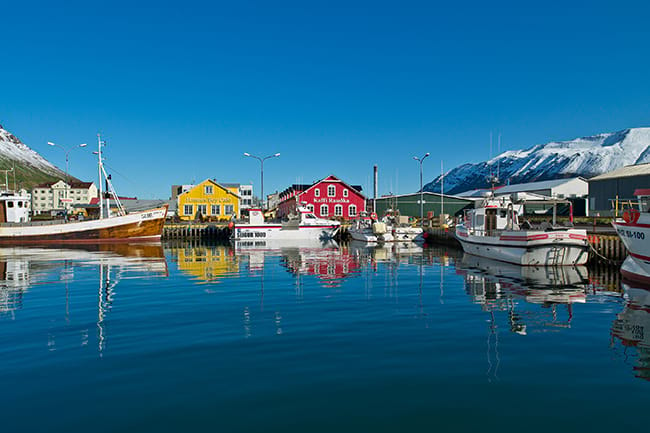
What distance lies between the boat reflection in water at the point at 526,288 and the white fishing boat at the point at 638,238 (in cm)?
186

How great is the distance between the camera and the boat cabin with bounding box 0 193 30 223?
52.2m

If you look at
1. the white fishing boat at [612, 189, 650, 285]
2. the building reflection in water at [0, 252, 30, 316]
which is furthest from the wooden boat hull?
the white fishing boat at [612, 189, 650, 285]

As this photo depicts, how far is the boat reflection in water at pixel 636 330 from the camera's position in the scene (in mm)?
8516

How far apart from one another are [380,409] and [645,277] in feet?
54.8

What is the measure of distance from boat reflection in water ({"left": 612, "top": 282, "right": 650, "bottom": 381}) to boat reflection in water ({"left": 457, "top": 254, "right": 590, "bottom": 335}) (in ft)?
3.91

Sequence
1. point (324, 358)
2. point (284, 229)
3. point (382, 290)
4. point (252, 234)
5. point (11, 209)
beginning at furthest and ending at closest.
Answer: point (284, 229), point (252, 234), point (11, 209), point (382, 290), point (324, 358)

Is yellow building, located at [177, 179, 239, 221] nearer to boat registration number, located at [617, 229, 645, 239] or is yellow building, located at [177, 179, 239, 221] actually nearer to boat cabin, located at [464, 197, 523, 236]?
boat cabin, located at [464, 197, 523, 236]

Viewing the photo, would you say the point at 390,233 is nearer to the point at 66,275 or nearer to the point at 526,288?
the point at 526,288

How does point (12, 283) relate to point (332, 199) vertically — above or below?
below

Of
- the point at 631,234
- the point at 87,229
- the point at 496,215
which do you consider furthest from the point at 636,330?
the point at 87,229

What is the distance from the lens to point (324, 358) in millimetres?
8750

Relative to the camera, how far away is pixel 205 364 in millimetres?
8398

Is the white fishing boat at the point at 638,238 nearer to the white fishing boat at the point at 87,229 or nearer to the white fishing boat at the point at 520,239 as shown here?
the white fishing boat at the point at 520,239

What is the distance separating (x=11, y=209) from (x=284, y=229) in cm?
3093
